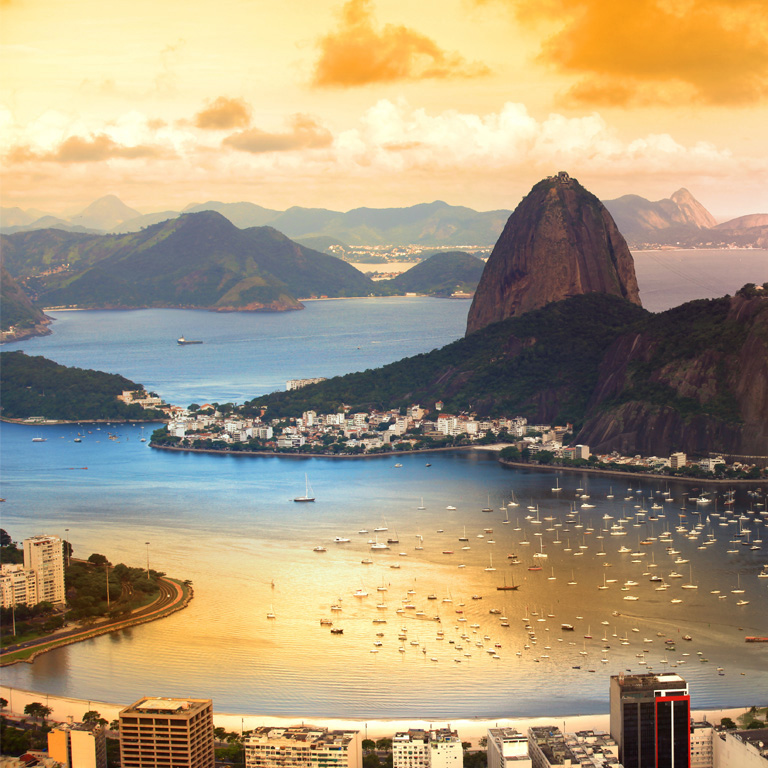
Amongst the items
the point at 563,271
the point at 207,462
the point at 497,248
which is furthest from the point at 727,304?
the point at 207,462

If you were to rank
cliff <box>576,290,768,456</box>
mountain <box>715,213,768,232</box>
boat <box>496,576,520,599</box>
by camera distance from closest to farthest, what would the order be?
boat <box>496,576,520,599</box>
cliff <box>576,290,768,456</box>
mountain <box>715,213,768,232</box>

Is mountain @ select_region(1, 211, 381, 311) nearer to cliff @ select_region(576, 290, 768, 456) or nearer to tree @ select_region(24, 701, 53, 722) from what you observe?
cliff @ select_region(576, 290, 768, 456)

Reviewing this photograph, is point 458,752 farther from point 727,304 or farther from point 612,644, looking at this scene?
point 727,304

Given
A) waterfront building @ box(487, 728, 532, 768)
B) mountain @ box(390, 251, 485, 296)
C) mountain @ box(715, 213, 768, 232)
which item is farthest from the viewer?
mountain @ box(390, 251, 485, 296)

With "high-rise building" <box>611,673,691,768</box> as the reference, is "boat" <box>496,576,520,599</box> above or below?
above

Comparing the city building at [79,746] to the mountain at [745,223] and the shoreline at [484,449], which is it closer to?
the shoreline at [484,449]

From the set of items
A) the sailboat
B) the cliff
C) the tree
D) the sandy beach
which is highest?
the cliff

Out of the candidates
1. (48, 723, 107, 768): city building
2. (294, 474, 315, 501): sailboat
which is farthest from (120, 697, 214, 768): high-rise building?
(294, 474, 315, 501): sailboat
